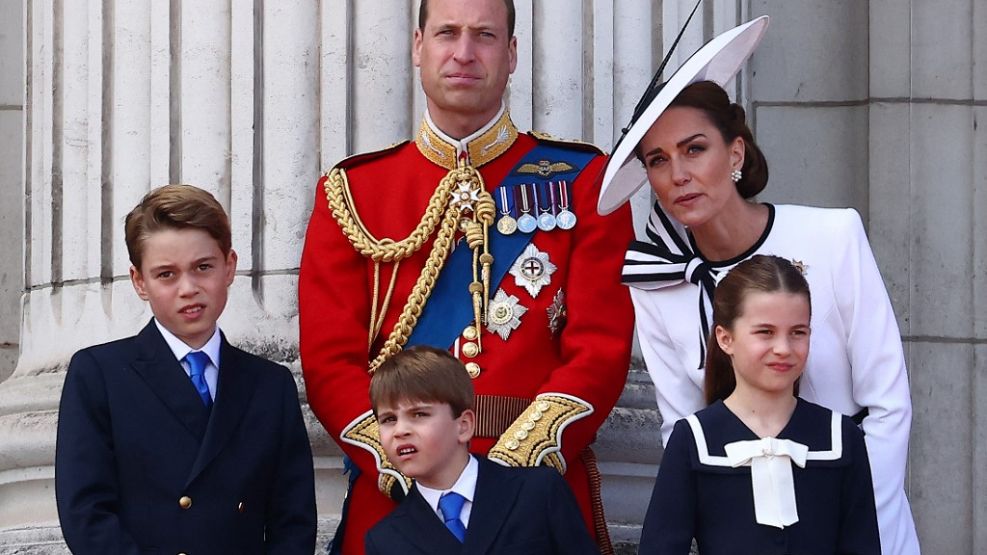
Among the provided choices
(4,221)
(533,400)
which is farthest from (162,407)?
(4,221)

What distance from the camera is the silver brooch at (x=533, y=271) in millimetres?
4605

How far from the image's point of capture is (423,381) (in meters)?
4.09

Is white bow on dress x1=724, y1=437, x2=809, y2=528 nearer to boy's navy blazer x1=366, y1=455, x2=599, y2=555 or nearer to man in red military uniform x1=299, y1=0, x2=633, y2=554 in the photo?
boy's navy blazer x1=366, y1=455, x2=599, y2=555

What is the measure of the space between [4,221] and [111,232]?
3.95 ft

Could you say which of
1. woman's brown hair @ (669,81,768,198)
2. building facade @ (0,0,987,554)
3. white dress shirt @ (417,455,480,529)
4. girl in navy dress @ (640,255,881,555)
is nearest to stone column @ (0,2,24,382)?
building facade @ (0,0,987,554)

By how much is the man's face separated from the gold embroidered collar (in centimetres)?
7

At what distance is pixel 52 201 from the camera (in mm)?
5750

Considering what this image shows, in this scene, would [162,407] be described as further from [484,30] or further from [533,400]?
[484,30]

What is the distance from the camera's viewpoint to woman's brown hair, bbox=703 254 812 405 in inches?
158

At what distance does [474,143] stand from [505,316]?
465 mm

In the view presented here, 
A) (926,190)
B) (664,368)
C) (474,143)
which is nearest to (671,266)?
A: (664,368)

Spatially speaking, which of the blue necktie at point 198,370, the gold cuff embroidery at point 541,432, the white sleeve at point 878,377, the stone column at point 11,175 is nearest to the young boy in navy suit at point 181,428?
the blue necktie at point 198,370

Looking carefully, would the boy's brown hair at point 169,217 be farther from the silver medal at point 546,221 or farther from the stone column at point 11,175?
the stone column at point 11,175

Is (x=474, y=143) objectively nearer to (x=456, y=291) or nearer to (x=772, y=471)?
(x=456, y=291)
